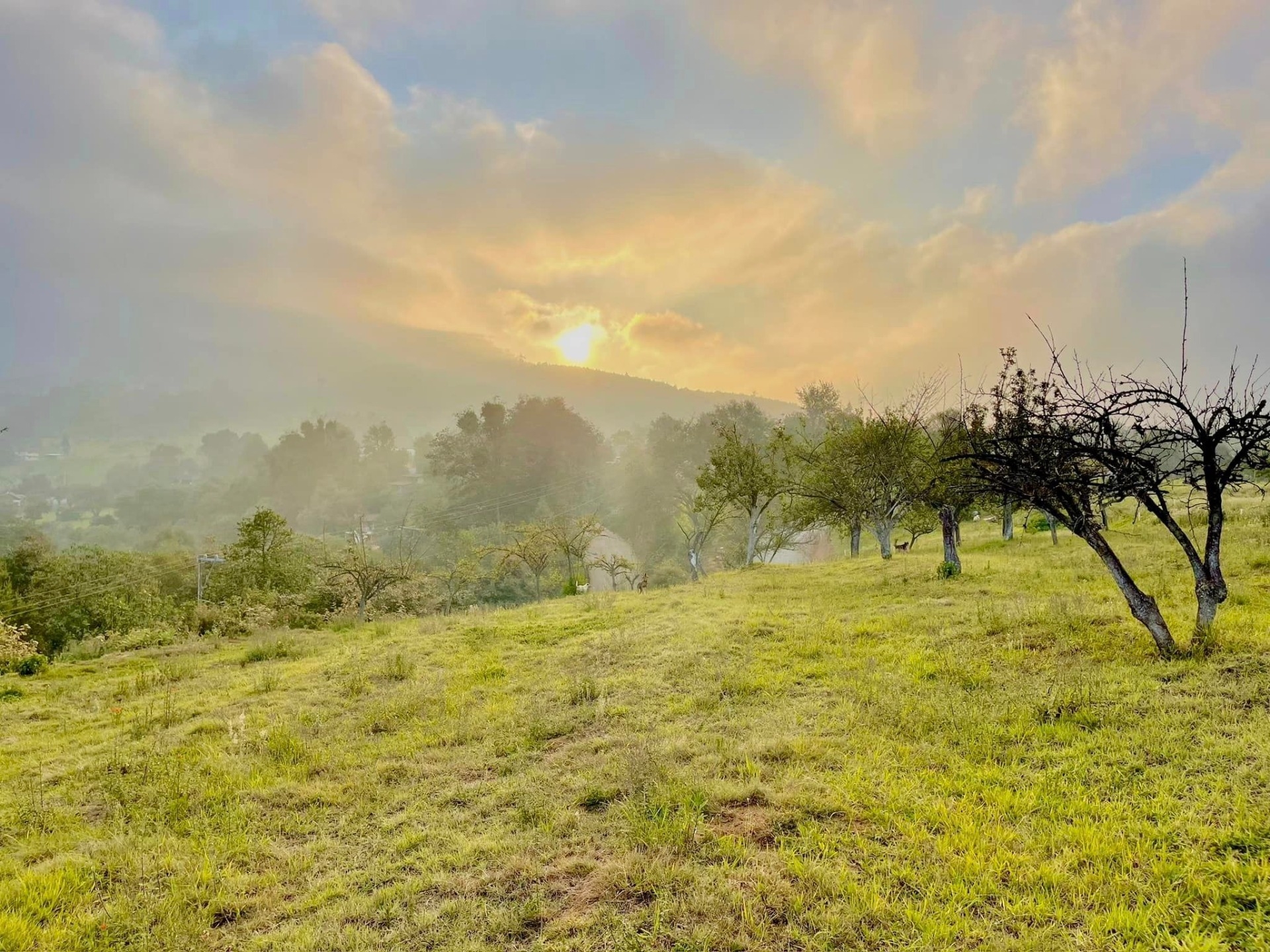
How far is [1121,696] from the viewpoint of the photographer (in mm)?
7996

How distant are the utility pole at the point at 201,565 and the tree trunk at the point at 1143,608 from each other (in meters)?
52.0

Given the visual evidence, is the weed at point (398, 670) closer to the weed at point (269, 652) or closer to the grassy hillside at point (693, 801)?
the grassy hillside at point (693, 801)

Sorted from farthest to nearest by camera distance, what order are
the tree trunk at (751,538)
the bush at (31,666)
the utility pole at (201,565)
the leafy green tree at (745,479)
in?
the utility pole at (201,565), the leafy green tree at (745,479), the tree trunk at (751,538), the bush at (31,666)

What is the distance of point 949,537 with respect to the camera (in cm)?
2125

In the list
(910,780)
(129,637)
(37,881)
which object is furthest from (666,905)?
(129,637)

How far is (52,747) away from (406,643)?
7988mm

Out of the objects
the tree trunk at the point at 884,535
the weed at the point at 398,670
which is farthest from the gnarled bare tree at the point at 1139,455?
the tree trunk at the point at 884,535

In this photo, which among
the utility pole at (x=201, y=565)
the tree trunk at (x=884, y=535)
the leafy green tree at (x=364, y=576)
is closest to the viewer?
the tree trunk at (x=884, y=535)

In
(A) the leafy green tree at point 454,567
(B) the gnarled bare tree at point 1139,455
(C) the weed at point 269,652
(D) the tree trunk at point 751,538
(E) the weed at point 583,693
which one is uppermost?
(B) the gnarled bare tree at point 1139,455

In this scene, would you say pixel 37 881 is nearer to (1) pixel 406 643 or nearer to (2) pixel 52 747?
(2) pixel 52 747

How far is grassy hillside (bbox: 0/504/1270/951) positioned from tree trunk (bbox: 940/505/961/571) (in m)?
7.24

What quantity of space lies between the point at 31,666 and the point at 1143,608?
3084cm

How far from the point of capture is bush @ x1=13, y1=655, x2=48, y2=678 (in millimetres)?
17594

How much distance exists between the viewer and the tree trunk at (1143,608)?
923 cm
